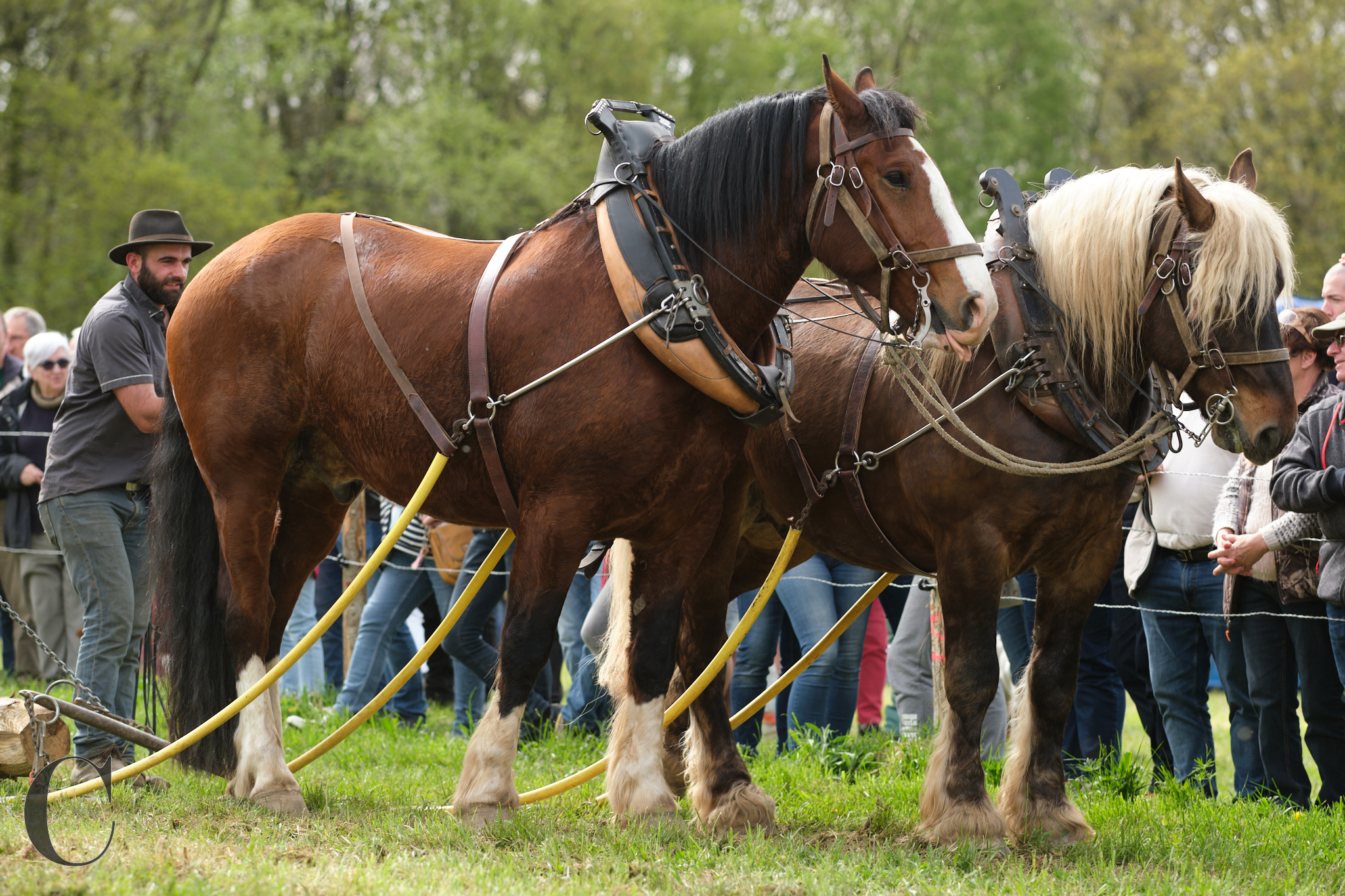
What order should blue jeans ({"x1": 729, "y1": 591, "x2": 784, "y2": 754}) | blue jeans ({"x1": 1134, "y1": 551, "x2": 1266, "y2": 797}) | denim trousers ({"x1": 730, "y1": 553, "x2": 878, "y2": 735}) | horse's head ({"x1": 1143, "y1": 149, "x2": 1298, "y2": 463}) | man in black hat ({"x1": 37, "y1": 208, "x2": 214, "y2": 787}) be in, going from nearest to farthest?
horse's head ({"x1": 1143, "y1": 149, "x2": 1298, "y2": 463})
man in black hat ({"x1": 37, "y1": 208, "x2": 214, "y2": 787})
blue jeans ({"x1": 1134, "y1": 551, "x2": 1266, "y2": 797})
denim trousers ({"x1": 730, "y1": 553, "x2": 878, "y2": 735})
blue jeans ({"x1": 729, "y1": 591, "x2": 784, "y2": 754})

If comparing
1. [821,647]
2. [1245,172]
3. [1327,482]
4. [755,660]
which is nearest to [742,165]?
[1245,172]

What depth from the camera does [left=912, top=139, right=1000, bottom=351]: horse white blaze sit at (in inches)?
132

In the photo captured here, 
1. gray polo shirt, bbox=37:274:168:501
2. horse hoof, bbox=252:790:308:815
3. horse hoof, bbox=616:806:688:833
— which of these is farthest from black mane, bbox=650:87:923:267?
gray polo shirt, bbox=37:274:168:501

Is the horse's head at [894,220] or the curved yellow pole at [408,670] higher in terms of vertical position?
the horse's head at [894,220]

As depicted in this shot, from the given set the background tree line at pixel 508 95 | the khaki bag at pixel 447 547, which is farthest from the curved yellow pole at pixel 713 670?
the background tree line at pixel 508 95

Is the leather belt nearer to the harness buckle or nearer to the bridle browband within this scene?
the bridle browband

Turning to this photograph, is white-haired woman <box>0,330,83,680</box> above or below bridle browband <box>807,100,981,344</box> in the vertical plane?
below

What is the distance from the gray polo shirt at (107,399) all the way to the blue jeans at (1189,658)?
14.0 feet

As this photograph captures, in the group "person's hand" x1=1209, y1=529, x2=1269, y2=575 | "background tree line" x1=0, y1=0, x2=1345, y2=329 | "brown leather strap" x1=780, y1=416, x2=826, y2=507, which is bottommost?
"person's hand" x1=1209, y1=529, x2=1269, y2=575

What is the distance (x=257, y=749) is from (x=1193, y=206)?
11.7 ft

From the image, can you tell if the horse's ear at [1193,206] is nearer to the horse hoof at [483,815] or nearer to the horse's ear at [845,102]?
the horse's ear at [845,102]

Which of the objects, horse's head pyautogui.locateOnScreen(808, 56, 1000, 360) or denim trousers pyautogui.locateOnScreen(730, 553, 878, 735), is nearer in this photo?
horse's head pyautogui.locateOnScreen(808, 56, 1000, 360)

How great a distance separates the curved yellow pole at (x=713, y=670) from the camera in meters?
4.26

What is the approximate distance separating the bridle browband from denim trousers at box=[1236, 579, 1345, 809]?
242 centimetres
